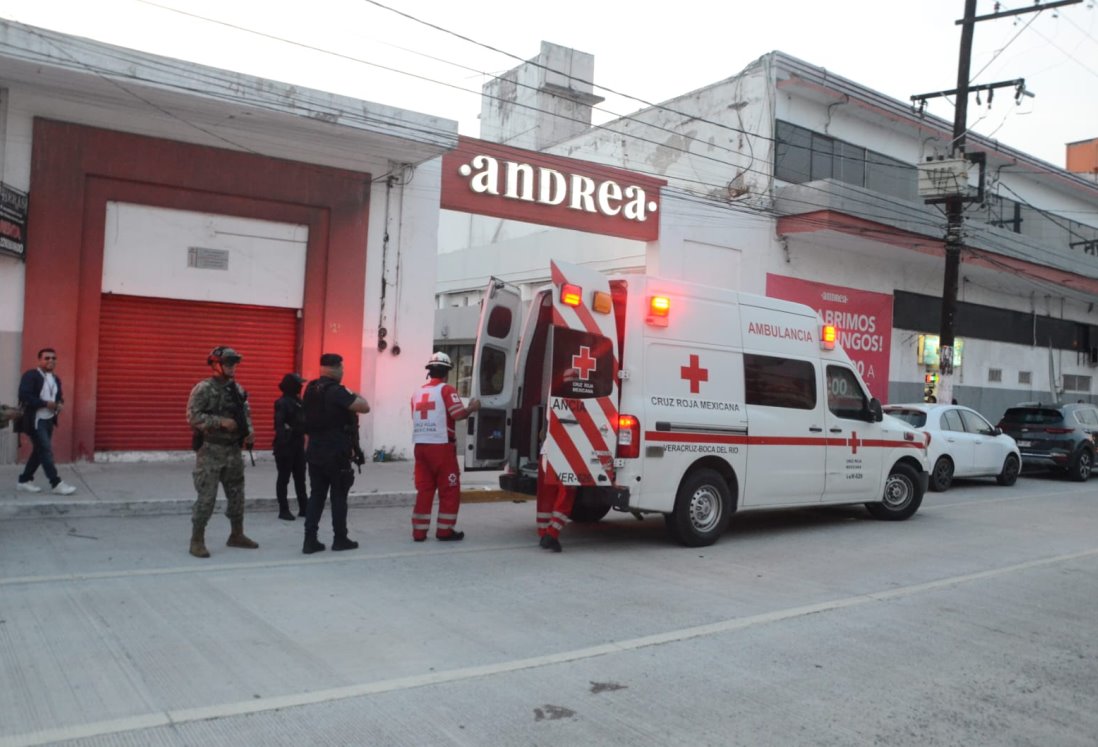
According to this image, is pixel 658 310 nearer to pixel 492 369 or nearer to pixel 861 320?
pixel 492 369

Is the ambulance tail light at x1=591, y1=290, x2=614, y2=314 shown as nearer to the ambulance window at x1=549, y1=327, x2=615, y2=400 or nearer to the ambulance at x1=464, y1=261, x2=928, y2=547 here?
the ambulance at x1=464, y1=261, x2=928, y2=547

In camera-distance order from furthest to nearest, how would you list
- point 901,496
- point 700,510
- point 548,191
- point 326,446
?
1. point 548,191
2. point 901,496
3. point 700,510
4. point 326,446

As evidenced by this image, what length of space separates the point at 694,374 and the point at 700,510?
1.37 metres

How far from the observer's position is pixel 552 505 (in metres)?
8.73

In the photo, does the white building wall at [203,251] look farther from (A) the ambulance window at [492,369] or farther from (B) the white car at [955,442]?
(B) the white car at [955,442]

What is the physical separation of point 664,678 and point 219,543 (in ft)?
16.4

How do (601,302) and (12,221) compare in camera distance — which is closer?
(601,302)

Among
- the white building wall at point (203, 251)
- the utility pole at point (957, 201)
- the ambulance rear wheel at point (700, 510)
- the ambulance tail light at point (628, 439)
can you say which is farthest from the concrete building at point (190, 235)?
the utility pole at point (957, 201)

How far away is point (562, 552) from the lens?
28.0 feet

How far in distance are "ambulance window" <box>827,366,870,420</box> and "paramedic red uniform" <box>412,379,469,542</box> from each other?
432cm

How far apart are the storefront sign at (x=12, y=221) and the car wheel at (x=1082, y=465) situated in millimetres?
18352

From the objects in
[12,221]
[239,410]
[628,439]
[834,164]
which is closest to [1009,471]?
[834,164]

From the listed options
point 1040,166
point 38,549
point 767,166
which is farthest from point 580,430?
point 1040,166

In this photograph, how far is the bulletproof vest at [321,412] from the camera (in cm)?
795
